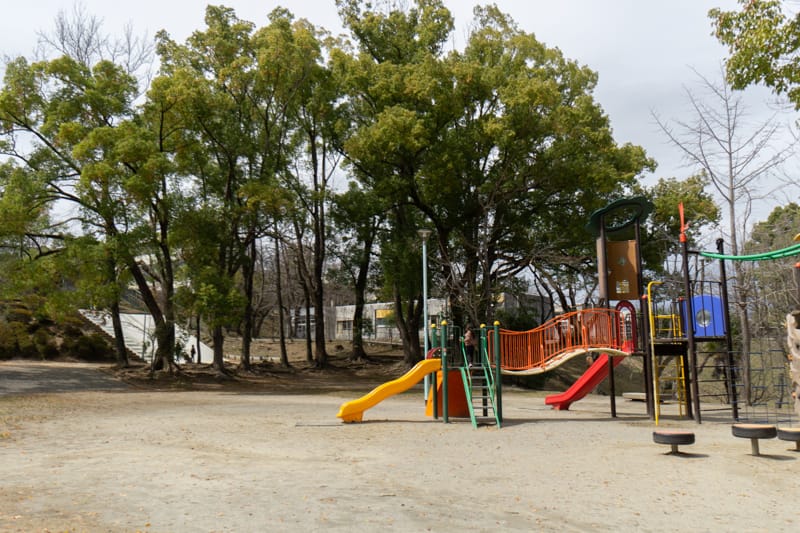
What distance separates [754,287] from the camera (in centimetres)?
2170

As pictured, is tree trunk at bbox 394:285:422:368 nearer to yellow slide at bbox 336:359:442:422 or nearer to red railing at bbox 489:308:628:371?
red railing at bbox 489:308:628:371

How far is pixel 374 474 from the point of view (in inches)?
331

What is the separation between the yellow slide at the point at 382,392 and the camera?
14.7 metres

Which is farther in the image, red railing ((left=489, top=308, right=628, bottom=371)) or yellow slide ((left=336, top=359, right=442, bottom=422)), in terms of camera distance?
red railing ((left=489, top=308, right=628, bottom=371))

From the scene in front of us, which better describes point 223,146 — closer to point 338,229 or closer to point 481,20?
point 338,229

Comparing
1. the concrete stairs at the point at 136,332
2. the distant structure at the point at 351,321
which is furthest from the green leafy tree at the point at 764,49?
the distant structure at the point at 351,321

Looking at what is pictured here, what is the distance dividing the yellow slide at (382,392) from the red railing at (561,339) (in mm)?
1648

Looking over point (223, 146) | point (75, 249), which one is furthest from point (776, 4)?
point (223, 146)

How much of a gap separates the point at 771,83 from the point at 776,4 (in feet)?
4.26

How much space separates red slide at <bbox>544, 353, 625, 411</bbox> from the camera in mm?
17406

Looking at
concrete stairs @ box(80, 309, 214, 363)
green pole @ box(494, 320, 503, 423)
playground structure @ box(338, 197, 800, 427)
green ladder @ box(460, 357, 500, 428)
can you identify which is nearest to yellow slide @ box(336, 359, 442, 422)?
playground structure @ box(338, 197, 800, 427)

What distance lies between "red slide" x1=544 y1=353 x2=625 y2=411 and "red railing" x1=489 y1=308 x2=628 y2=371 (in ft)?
→ 5.74

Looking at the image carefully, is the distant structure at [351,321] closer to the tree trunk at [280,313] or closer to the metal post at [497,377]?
the tree trunk at [280,313]

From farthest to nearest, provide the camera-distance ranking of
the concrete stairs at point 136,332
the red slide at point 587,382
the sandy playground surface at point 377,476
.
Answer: the concrete stairs at point 136,332 → the red slide at point 587,382 → the sandy playground surface at point 377,476
